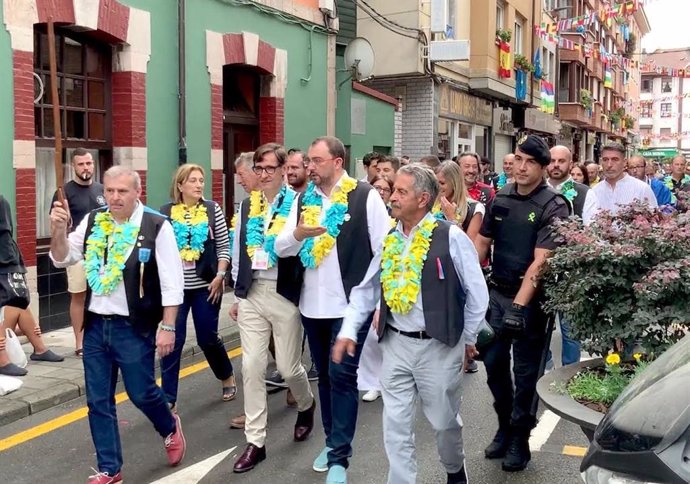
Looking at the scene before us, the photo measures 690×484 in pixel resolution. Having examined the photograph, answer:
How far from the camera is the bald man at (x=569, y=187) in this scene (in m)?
6.53

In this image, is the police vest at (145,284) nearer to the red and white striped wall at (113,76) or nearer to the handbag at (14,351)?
the handbag at (14,351)

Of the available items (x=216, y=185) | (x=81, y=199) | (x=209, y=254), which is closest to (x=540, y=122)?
(x=216, y=185)

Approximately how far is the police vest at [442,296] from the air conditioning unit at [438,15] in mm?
15090

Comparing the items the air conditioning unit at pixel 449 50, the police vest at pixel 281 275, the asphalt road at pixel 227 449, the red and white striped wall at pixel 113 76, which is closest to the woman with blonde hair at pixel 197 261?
the asphalt road at pixel 227 449

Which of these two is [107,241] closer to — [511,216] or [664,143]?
[511,216]

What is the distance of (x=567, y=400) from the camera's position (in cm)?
387

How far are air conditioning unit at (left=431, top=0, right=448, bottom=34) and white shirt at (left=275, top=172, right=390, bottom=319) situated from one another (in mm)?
14276

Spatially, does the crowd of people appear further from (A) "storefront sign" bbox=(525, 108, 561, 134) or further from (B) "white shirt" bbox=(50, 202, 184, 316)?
(A) "storefront sign" bbox=(525, 108, 561, 134)

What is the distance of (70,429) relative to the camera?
19.5 feet

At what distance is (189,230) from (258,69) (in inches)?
273

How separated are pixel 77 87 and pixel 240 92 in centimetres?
367

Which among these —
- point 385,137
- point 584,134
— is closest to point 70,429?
point 385,137

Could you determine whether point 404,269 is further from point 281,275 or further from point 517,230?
point 281,275

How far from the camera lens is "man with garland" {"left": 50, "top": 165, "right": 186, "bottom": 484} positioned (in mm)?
4703
